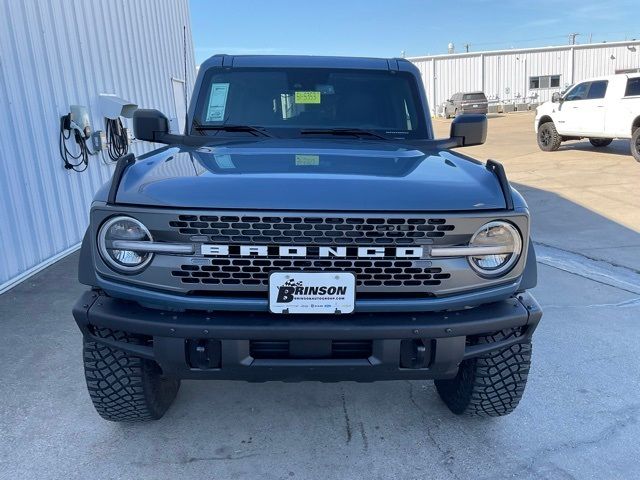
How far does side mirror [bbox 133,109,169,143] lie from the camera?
339 centimetres

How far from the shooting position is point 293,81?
3609mm

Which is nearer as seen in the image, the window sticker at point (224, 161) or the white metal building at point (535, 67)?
the window sticker at point (224, 161)

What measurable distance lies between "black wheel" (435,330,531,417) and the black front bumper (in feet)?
1.07

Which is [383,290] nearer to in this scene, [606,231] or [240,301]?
[240,301]

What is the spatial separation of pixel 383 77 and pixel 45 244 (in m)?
4.05

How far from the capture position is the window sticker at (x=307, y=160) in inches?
96.9

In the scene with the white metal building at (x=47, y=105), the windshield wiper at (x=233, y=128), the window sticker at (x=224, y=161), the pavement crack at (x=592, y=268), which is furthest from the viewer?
the white metal building at (x=47, y=105)

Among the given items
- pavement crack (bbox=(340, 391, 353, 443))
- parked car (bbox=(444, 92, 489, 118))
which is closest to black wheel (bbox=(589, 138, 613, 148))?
pavement crack (bbox=(340, 391, 353, 443))

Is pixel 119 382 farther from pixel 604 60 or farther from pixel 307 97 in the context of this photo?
pixel 604 60

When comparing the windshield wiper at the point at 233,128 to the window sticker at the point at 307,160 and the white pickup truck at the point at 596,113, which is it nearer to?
the window sticker at the point at 307,160

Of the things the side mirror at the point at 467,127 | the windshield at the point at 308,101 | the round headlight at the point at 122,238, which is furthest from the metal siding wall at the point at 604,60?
the round headlight at the point at 122,238

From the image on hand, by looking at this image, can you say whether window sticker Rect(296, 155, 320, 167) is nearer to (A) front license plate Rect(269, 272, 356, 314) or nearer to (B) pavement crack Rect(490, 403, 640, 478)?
(A) front license plate Rect(269, 272, 356, 314)

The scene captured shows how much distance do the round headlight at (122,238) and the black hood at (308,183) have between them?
0.09 m

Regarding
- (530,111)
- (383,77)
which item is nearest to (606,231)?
(383,77)
